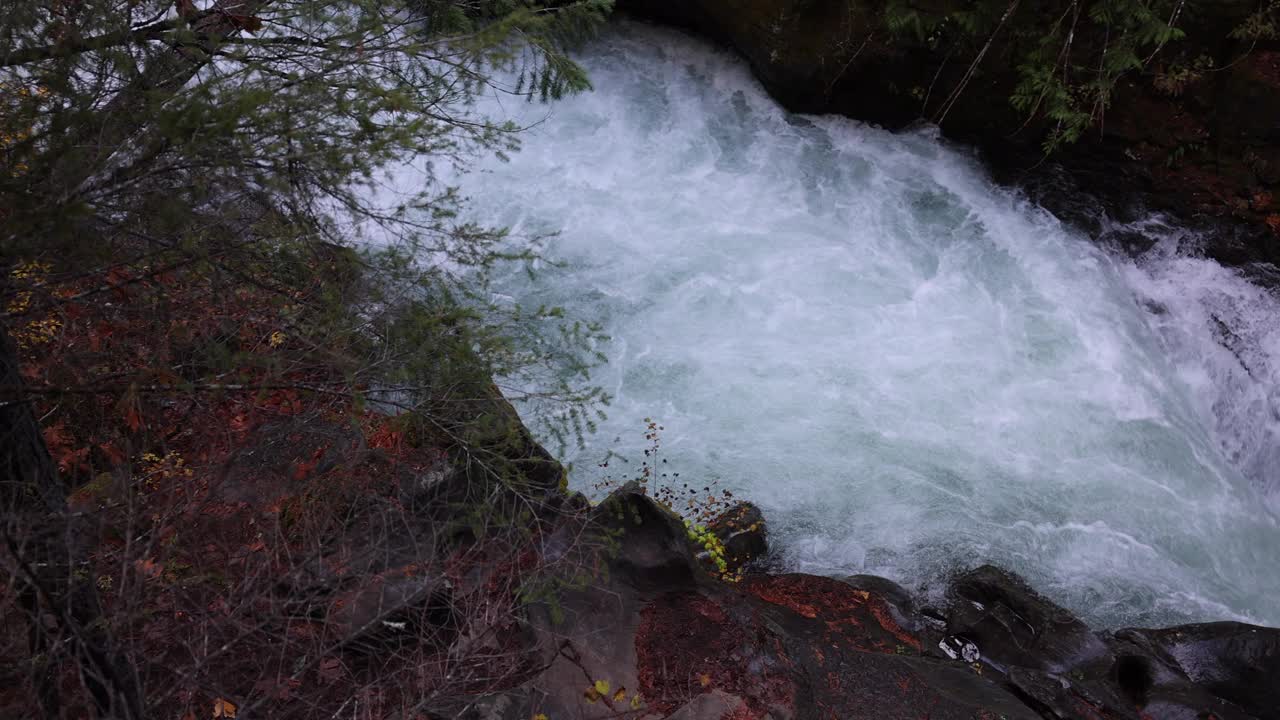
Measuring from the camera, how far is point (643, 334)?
9.50 m

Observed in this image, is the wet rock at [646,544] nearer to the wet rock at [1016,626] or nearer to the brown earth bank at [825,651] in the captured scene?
the brown earth bank at [825,651]

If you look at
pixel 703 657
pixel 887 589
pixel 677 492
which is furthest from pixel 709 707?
pixel 677 492

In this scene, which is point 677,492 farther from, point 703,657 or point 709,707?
point 709,707

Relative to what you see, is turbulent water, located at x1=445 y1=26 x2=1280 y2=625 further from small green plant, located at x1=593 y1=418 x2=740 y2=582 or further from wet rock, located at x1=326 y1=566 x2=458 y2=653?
wet rock, located at x1=326 y1=566 x2=458 y2=653

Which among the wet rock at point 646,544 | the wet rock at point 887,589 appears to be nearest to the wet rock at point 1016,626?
the wet rock at point 887,589

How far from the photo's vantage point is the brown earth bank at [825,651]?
5082mm

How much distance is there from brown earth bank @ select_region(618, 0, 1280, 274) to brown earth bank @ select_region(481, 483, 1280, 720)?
19.6ft

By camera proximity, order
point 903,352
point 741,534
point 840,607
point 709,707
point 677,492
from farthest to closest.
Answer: point 903,352 < point 677,492 < point 741,534 < point 840,607 < point 709,707

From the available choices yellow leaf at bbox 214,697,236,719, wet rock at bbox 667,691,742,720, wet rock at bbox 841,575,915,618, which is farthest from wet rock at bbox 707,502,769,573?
yellow leaf at bbox 214,697,236,719

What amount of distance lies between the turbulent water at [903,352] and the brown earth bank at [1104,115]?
1.30 feet

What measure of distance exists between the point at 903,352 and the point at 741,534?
339 cm

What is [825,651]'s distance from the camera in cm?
584

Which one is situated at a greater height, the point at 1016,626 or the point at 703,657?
the point at 1016,626

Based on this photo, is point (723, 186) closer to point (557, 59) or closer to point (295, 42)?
point (557, 59)
